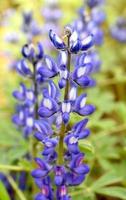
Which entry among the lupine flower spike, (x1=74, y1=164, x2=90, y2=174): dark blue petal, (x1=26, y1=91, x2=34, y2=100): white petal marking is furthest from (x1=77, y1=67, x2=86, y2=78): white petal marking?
(x1=26, y1=91, x2=34, y2=100): white petal marking

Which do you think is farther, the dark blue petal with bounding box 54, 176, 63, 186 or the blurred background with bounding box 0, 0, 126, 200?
the blurred background with bounding box 0, 0, 126, 200

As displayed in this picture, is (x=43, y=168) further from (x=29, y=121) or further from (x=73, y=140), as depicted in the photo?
(x=29, y=121)

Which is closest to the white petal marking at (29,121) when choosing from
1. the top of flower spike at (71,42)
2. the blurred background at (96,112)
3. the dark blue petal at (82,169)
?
the blurred background at (96,112)

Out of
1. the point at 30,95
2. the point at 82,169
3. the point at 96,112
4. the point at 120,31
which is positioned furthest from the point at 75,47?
the point at 120,31

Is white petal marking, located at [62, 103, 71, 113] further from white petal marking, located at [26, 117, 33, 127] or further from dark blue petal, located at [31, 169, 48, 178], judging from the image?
white petal marking, located at [26, 117, 33, 127]

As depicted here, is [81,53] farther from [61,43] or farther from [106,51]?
[106,51]

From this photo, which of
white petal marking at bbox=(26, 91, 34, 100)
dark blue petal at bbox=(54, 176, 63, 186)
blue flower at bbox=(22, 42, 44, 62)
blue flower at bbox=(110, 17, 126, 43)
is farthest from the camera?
blue flower at bbox=(110, 17, 126, 43)

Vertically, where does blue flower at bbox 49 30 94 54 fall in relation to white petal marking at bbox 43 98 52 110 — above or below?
above

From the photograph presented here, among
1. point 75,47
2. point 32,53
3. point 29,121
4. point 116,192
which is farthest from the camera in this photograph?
point 29,121

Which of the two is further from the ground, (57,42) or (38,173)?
(57,42)

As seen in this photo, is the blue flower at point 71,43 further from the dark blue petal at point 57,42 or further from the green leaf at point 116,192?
the green leaf at point 116,192
